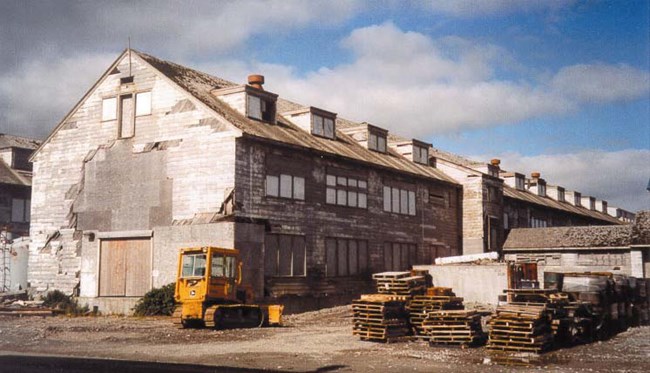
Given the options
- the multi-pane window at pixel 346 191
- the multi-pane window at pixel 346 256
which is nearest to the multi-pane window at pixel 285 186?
the multi-pane window at pixel 346 191

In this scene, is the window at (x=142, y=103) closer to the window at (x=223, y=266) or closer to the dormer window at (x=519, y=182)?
the window at (x=223, y=266)

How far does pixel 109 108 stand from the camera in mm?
33188

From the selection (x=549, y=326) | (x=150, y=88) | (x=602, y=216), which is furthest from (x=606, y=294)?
(x=602, y=216)

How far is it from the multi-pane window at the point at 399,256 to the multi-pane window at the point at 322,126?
6720mm

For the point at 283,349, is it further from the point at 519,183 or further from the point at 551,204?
the point at 551,204

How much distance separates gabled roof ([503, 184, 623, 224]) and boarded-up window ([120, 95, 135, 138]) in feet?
95.6

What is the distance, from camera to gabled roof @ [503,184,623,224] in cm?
5473

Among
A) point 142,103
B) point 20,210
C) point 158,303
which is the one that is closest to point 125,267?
point 158,303

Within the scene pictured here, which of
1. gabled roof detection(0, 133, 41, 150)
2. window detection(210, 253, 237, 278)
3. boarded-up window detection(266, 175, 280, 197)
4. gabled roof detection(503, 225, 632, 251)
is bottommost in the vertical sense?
window detection(210, 253, 237, 278)

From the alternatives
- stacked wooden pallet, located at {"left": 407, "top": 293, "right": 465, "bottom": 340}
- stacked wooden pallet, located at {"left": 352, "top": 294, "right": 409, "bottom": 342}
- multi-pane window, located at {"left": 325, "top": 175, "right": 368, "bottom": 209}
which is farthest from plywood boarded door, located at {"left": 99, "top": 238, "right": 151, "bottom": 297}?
stacked wooden pallet, located at {"left": 407, "top": 293, "right": 465, "bottom": 340}

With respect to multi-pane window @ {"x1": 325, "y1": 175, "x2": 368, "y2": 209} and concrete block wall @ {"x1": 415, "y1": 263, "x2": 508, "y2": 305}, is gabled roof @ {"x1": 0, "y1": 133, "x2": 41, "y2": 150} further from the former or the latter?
concrete block wall @ {"x1": 415, "y1": 263, "x2": 508, "y2": 305}

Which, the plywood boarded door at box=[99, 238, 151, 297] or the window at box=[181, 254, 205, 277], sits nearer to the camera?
the window at box=[181, 254, 205, 277]

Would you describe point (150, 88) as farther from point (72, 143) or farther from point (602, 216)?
point (602, 216)

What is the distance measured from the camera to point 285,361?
16391 millimetres
